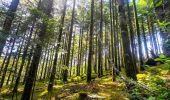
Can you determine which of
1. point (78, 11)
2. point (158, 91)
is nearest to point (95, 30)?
point (78, 11)

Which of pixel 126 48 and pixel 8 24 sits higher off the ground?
pixel 8 24

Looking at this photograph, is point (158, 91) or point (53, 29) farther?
point (53, 29)

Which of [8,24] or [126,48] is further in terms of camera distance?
[8,24]

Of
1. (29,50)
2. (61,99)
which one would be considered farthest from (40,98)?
(29,50)

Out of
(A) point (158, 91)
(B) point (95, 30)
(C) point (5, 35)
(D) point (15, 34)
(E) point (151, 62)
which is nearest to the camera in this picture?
(A) point (158, 91)

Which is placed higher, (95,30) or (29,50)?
(95,30)

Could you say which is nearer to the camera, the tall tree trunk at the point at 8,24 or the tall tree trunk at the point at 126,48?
the tall tree trunk at the point at 126,48

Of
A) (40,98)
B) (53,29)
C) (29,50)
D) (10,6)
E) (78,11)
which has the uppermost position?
(78,11)

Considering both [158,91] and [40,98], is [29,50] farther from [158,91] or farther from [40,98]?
[158,91]

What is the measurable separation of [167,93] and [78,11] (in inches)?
1088

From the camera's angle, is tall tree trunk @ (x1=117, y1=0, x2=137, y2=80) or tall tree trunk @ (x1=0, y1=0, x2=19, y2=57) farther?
tall tree trunk @ (x1=0, y1=0, x2=19, y2=57)

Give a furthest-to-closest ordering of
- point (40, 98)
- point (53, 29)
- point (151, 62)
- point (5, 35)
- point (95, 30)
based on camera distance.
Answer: point (95, 30) → point (151, 62) → point (40, 98) → point (53, 29) → point (5, 35)

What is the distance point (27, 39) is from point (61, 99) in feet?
15.1

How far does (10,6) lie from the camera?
36.1ft
